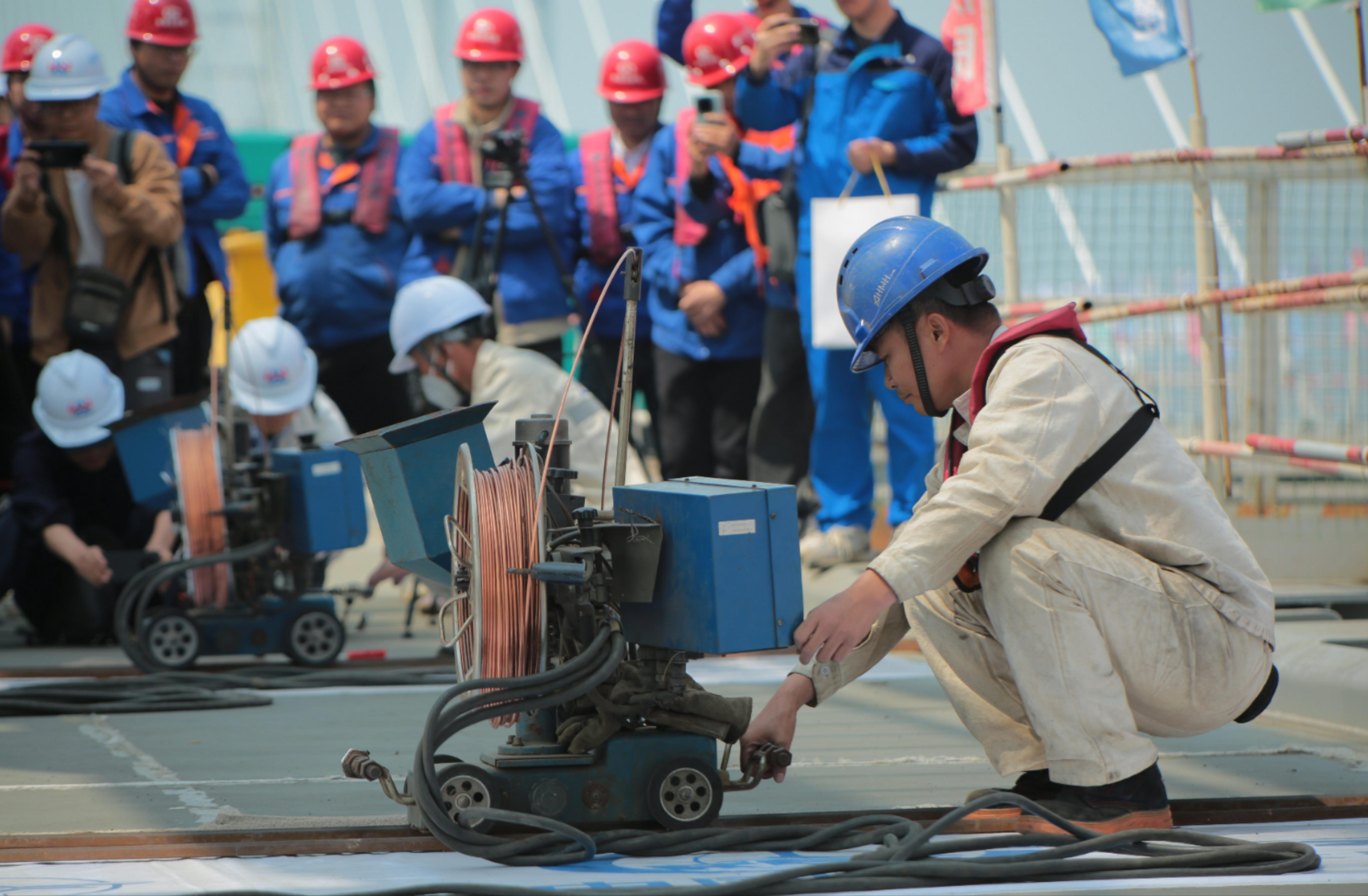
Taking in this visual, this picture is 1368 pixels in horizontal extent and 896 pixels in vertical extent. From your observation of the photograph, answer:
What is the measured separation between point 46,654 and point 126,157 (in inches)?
84.9

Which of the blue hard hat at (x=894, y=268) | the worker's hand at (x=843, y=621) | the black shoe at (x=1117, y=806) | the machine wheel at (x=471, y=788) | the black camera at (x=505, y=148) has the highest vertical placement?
the black camera at (x=505, y=148)

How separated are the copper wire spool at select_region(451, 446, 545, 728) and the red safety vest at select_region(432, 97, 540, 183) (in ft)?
14.7

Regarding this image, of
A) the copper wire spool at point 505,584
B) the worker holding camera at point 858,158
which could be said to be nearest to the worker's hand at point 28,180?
the worker holding camera at point 858,158

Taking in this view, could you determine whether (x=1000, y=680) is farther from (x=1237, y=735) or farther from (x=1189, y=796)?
(x=1237, y=735)

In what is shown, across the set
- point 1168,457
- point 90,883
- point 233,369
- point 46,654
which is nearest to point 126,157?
point 233,369

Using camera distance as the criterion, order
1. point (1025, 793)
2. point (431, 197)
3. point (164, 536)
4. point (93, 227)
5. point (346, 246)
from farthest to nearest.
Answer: point (346, 246), point (431, 197), point (93, 227), point (164, 536), point (1025, 793)

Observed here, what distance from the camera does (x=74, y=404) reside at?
5.85 meters

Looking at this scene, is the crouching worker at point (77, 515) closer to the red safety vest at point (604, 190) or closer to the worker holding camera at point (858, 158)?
the red safety vest at point (604, 190)

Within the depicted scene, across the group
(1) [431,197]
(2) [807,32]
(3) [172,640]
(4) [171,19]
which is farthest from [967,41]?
(3) [172,640]

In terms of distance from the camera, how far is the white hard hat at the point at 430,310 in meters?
5.04

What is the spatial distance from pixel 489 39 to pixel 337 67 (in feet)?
2.38

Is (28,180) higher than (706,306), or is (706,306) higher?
(28,180)

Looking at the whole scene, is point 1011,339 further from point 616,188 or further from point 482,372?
point 616,188

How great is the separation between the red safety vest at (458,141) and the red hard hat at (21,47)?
1976mm
